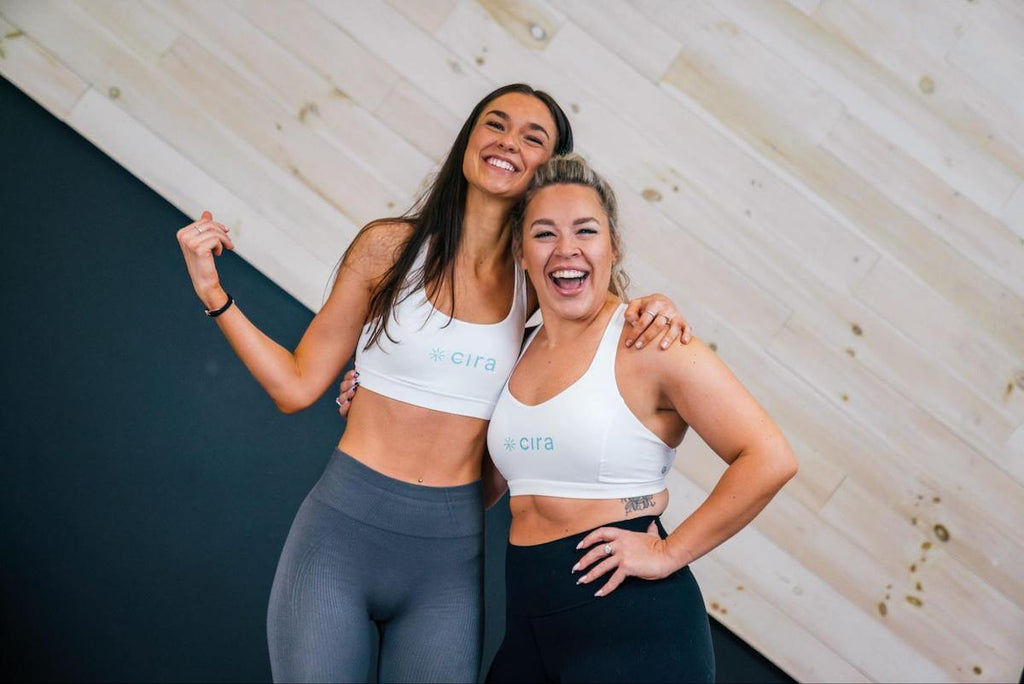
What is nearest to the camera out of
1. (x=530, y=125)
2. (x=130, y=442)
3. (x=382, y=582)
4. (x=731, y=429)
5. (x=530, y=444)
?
(x=731, y=429)

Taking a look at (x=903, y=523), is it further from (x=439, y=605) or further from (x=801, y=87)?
(x=439, y=605)

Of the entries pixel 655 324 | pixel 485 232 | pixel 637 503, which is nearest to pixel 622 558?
pixel 637 503

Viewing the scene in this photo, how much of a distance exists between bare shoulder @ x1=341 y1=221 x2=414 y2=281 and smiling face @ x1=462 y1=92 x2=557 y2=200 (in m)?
0.21

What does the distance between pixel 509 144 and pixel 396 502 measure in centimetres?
77

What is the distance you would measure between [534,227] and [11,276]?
177cm

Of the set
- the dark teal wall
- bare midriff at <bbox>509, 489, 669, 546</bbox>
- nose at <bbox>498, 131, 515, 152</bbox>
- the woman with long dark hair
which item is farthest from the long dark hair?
the dark teal wall

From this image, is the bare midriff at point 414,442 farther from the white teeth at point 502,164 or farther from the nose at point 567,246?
the white teeth at point 502,164

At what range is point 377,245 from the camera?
1776mm

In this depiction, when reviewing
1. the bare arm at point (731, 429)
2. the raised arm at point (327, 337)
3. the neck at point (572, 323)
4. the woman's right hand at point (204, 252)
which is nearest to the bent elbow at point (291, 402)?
the raised arm at point (327, 337)

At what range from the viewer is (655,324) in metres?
1.51

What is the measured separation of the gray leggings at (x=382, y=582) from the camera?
1.62 meters

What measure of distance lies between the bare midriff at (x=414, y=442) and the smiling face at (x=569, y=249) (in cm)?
32

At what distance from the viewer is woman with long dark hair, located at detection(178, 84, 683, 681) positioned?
1640 mm

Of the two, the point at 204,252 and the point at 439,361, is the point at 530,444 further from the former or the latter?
the point at 204,252
